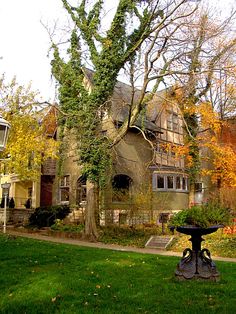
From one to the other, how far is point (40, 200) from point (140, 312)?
28.0 meters

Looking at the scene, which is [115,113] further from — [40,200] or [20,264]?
[20,264]

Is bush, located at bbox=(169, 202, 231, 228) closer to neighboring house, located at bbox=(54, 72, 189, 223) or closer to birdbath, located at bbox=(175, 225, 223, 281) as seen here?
birdbath, located at bbox=(175, 225, 223, 281)

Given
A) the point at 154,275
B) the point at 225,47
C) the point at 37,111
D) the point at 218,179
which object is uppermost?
the point at 225,47

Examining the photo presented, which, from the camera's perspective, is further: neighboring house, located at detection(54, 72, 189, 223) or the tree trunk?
neighboring house, located at detection(54, 72, 189, 223)

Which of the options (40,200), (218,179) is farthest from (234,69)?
(40,200)

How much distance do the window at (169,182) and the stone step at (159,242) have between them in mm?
10130

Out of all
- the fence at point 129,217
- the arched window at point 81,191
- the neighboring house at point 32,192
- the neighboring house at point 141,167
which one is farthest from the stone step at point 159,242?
the neighboring house at point 32,192

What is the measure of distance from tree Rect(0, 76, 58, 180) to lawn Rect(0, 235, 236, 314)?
10.9 metres

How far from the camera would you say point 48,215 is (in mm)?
24859

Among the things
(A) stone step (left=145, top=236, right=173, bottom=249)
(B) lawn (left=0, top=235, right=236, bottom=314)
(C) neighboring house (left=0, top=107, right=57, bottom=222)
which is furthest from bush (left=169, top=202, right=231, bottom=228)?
(C) neighboring house (left=0, top=107, right=57, bottom=222)

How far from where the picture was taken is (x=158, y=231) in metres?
20.2

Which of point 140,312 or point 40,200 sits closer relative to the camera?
point 140,312

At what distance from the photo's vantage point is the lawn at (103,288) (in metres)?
5.64

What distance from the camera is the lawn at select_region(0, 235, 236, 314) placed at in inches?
222
